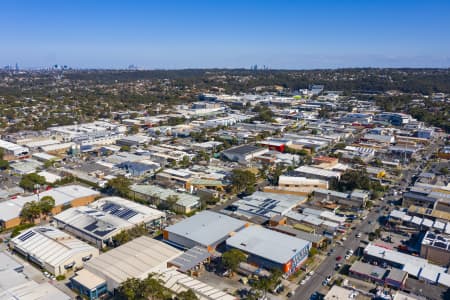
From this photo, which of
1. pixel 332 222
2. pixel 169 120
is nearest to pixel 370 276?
pixel 332 222

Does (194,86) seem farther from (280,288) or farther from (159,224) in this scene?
(280,288)

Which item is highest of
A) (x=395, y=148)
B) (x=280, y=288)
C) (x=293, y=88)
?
(x=293, y=88)

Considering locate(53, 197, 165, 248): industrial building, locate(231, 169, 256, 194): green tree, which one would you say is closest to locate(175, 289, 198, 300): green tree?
locate(53, 197, 165, 248): industrial building

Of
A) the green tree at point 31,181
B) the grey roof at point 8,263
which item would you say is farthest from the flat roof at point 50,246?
the green tree at point 31,181

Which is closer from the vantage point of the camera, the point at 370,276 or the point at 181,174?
the point at 370,276

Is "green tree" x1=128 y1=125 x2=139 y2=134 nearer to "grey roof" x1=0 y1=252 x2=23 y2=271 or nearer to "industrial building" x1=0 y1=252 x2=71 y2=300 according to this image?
"grey roof" x1=0 y1=252 x2=23 y2=271

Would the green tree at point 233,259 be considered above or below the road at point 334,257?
A: above

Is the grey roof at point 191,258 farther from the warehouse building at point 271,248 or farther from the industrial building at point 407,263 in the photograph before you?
the industrial building at point 407,263
